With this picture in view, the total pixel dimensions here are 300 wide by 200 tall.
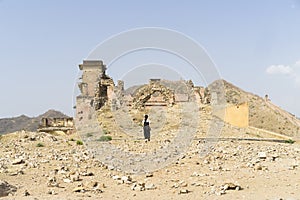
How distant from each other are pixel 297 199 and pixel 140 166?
4.20 metres

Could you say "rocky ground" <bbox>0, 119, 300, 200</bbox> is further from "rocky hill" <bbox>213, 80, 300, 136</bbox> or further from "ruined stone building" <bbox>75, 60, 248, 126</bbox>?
"rocky hill" <bbox>213, 80, 300, 136</bbox>

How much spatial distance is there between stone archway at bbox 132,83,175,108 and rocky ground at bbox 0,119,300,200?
618 inches

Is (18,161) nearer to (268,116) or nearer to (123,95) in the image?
(123,95)

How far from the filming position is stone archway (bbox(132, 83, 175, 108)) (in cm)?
2717

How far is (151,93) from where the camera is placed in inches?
1082

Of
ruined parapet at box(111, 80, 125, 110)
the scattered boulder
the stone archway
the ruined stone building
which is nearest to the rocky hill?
the ruined stone building

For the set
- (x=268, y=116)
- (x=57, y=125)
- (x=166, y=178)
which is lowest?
(x=166, y=178)

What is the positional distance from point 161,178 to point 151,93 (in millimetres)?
19219

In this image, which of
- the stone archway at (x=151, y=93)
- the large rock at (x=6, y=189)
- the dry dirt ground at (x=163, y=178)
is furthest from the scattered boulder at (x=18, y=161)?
the stone archway at (x=151, y=93)

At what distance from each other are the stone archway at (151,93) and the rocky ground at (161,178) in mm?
15700

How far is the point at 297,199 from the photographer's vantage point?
6.34 metres

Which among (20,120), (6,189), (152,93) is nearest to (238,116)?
(152,93)

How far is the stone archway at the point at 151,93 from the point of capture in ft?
89.2

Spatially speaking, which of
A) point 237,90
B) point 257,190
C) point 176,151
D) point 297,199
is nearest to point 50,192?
point 257,190
